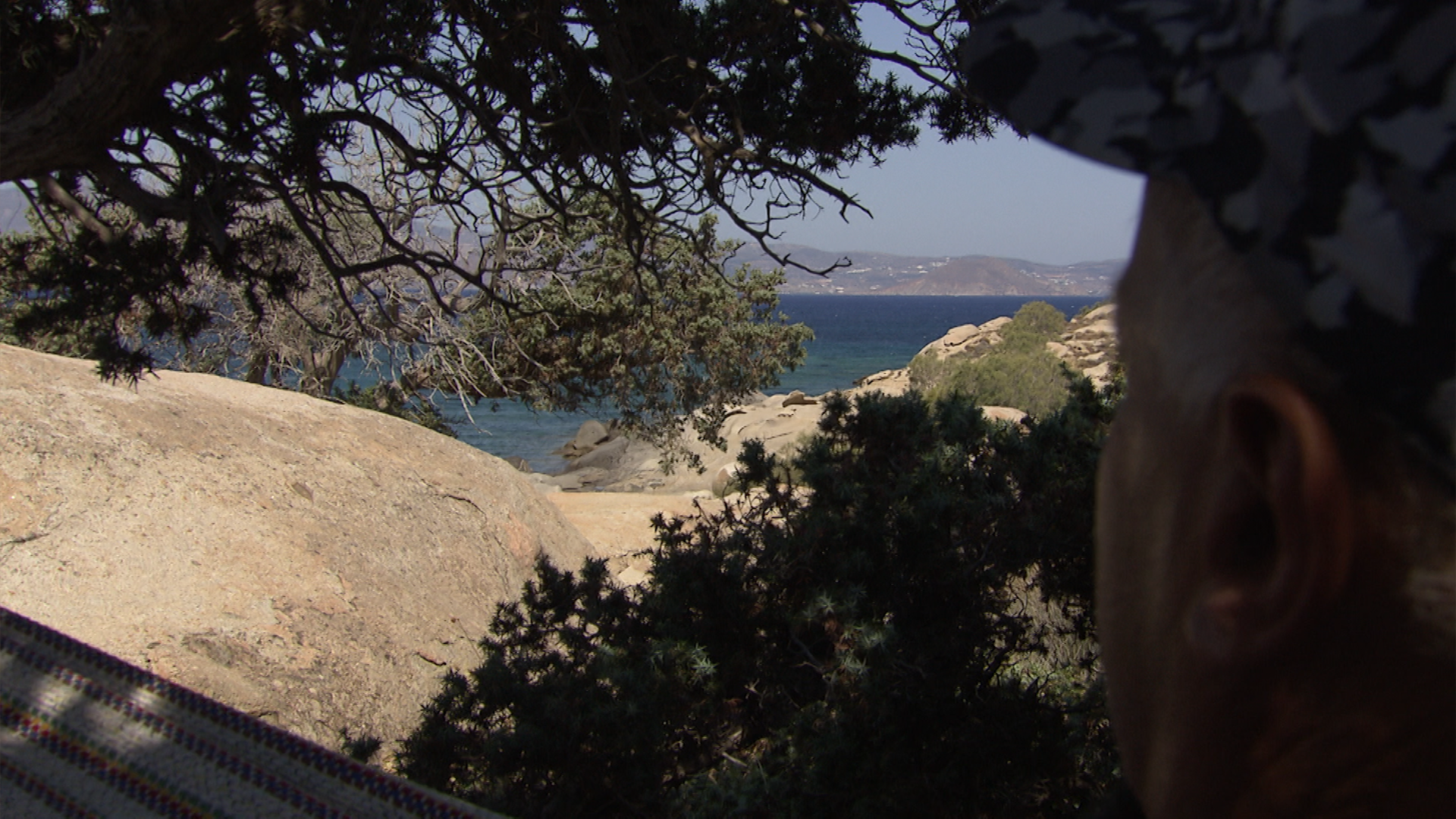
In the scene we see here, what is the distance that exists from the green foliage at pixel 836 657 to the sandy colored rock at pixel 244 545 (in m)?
1.76

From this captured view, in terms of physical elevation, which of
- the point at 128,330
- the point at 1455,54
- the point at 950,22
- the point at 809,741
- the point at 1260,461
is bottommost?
the point at 809,741

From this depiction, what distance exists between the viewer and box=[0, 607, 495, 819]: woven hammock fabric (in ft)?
7.48

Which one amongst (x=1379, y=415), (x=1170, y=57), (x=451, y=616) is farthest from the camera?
(x=451, y=616)

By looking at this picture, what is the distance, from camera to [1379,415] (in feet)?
1.45

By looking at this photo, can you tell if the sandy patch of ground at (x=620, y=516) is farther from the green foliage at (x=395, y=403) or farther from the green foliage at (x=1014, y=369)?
the green foliage at (x=1014, y=369)

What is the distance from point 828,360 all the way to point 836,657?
50.6 meters

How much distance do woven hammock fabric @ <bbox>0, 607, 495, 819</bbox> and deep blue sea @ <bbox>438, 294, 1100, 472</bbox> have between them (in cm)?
817

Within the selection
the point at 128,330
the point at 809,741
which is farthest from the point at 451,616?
the point at 809,741

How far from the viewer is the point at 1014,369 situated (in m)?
20.2

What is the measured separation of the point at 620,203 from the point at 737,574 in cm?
158

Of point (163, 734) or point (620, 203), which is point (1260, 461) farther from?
point (620, 203)

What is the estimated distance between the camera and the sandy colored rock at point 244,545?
15.0 feet

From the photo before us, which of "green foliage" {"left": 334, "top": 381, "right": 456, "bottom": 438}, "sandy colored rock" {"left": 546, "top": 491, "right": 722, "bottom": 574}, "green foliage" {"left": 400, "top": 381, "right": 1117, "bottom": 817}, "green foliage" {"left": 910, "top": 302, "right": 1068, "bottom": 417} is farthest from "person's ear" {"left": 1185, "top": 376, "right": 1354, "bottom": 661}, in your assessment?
"green foliage" {"left": 910, "top": 302, "right": 1068, "bottom": 417}

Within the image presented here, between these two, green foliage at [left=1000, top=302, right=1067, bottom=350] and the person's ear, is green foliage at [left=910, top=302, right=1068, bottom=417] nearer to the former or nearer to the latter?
green foliage at [left=1000, top=302, right=1067, bottom=350]
